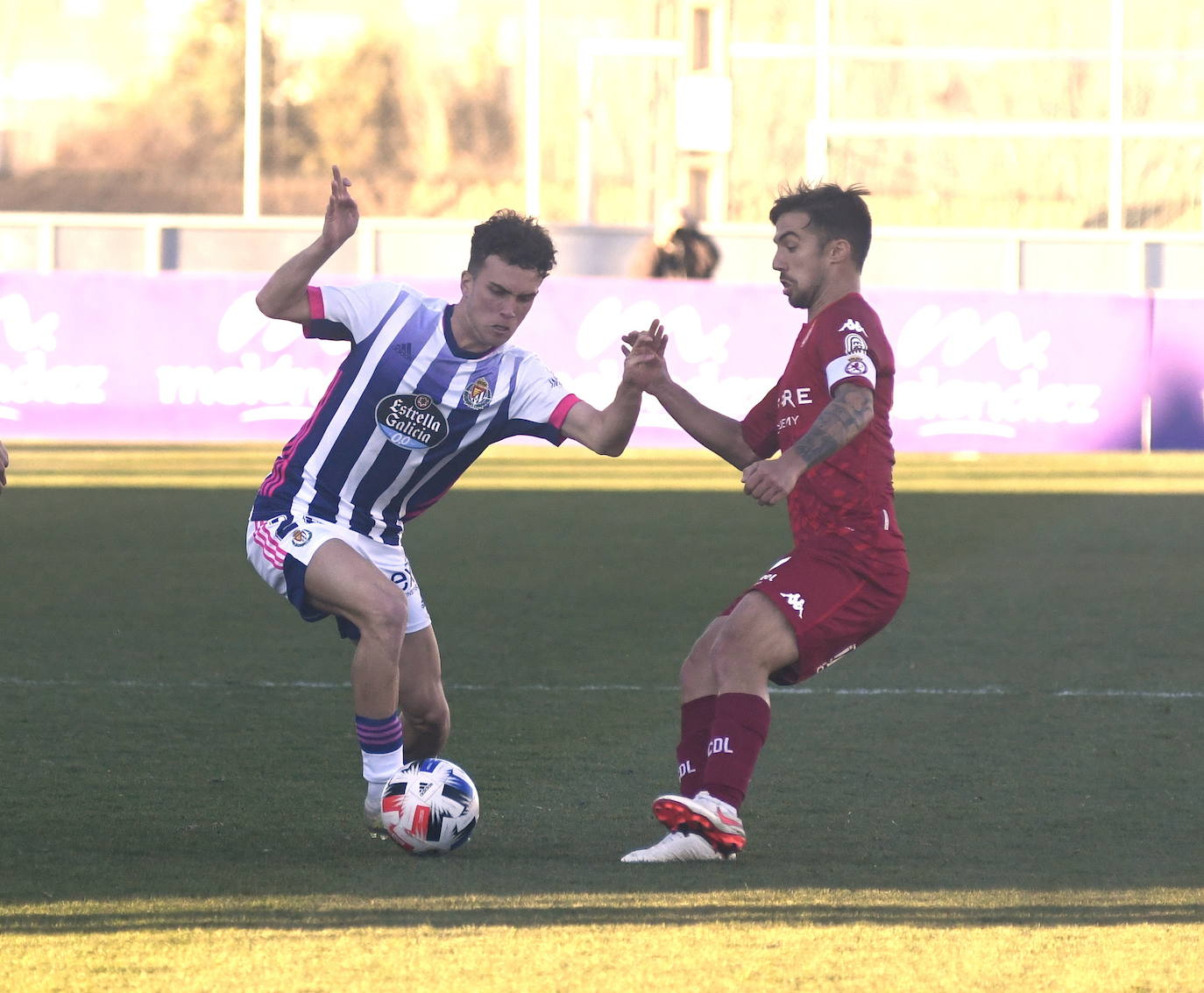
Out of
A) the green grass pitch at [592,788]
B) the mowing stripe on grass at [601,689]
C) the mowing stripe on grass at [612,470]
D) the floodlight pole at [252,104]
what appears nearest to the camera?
the green grass pitch at [592,788]

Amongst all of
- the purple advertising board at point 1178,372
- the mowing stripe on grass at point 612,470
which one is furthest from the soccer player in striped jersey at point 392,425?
the purple advertising board at point 1178,372

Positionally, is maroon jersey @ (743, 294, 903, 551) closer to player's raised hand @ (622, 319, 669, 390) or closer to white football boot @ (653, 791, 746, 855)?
player's raised hand @ (622, 319, 669, 390)

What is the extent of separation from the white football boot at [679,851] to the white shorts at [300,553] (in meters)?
0.96

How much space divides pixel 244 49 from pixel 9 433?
1230cm

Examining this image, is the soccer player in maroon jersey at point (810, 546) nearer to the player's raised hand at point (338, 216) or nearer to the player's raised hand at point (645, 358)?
the player's raised hand at point (645, 358)

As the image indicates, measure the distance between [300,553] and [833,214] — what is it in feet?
4.96

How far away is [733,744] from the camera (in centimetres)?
491

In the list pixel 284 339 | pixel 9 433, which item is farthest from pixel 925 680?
pixel 9 433

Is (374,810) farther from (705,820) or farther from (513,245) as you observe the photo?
(513,245)

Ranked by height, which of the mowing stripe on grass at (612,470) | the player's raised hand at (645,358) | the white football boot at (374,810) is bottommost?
the mowing stripe on grass at (612,470)

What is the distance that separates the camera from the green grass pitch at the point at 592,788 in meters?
3.99

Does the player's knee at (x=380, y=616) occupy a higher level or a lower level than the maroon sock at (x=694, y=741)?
higher

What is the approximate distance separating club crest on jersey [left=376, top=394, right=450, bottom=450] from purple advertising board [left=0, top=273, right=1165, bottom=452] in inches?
454

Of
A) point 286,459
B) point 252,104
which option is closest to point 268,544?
point 286,459
